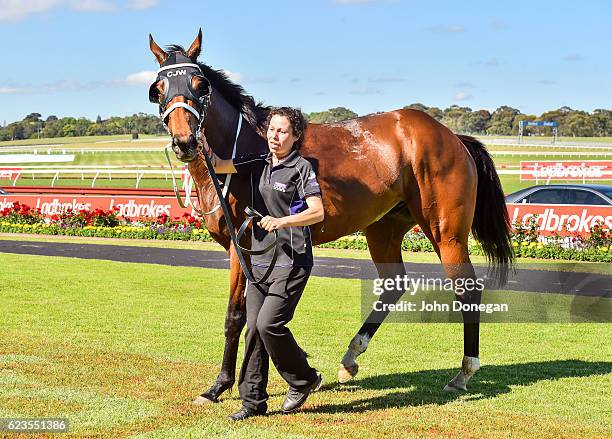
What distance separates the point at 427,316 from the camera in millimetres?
8938

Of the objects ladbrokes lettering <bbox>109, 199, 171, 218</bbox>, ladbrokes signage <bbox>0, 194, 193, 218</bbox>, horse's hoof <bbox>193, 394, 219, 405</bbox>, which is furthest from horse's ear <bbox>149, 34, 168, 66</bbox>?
ladbrokes lettering <bbox>109, 199, 171, 218</bbox>

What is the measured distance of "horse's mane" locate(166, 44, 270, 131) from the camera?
5551mm

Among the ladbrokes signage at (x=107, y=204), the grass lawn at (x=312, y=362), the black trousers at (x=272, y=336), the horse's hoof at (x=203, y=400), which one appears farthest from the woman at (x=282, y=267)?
the ladbrokes signage at (x=107, y=204)

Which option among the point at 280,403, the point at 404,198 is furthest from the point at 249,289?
the point at 404,198

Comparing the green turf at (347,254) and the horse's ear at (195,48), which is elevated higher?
the horse's ear at (195,48)

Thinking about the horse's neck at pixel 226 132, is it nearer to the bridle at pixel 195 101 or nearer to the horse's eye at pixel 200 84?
the bridle at pixel 195 101

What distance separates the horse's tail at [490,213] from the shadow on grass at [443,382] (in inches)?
32.9

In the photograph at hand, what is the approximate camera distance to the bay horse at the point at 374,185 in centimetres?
534

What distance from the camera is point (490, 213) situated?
6805mm

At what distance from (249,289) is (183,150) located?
949 mm

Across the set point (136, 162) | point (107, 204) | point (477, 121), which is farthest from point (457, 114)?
point (107, 204)

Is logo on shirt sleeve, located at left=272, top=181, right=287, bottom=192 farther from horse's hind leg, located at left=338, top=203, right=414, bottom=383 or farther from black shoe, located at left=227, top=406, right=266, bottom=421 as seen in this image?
horse's hind leg, located at left=338, top=203, right=414, bottom=383

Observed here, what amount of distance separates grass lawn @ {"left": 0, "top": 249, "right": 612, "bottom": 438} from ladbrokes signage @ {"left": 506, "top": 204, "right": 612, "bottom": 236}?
7.12 metres

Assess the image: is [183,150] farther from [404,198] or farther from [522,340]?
[522,340]
